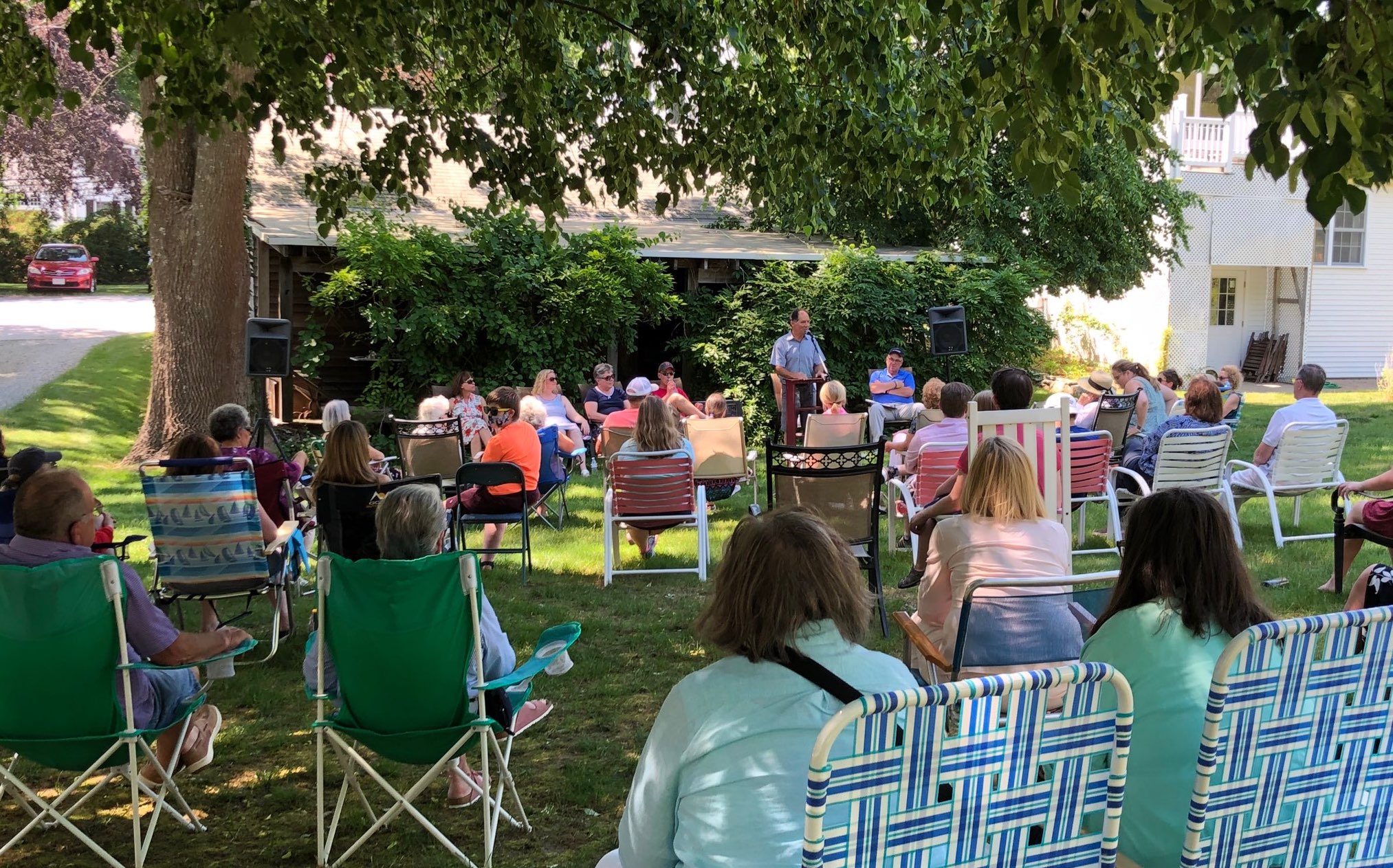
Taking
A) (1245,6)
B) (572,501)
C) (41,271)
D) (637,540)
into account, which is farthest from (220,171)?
(41,271)

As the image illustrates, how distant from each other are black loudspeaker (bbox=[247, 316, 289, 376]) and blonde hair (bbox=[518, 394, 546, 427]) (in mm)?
3726

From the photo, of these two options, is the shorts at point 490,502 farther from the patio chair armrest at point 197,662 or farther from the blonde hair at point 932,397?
the patio chair armrest at point 197,662

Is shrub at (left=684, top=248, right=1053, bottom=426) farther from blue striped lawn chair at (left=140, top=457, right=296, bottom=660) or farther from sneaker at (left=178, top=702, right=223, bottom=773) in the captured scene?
sneaker at (left=178, top=702, right=223, bottom=773)

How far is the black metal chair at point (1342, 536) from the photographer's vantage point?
6078 millimetres

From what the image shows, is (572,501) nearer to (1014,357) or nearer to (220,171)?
(220,171)

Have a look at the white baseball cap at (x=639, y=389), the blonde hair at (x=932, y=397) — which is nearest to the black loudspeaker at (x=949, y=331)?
the white baseball cap at (x=639, y=389)

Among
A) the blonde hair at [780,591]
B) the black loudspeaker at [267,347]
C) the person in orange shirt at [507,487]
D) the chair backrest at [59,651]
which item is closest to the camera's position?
the blonde hair at [780,591]

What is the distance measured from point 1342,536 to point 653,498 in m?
4.04

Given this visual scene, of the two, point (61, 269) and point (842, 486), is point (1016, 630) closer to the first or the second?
point (842, 486)

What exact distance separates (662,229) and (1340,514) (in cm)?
1285

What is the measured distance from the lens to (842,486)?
6.43m

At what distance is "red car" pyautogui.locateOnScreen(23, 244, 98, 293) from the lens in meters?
29.2

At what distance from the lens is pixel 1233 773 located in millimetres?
2150

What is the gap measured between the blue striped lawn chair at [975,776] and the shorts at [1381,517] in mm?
4899
